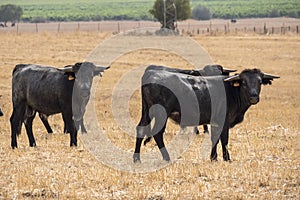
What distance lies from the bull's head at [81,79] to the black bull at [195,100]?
1.96 meters

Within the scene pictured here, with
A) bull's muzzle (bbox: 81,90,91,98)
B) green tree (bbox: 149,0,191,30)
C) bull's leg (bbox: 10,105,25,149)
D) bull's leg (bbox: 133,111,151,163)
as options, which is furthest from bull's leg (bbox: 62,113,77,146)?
green tree (bbox: 149,0,191,30)

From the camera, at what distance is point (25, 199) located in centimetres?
999

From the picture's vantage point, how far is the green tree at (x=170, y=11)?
253 feet

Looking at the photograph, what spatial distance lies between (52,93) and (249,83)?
4891mm

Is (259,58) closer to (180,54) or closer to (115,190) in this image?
(180,54)

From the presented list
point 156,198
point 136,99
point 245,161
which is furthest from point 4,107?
point 156,198

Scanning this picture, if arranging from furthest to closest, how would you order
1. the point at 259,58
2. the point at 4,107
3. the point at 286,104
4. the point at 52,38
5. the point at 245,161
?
the point at 52,38 → the point at 259,58 → the point at 286,104 → the point at 4,107 → the point at 245,161

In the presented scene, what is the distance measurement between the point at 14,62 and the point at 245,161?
26.5 meters

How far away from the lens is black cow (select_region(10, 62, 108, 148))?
599 inches

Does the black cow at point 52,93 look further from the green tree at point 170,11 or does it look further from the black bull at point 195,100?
the green tree at point 170,11

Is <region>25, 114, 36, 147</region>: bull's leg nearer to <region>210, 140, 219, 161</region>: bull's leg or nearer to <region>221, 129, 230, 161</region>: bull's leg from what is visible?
<region>210, 140, 219, 161</region>: bull's leg

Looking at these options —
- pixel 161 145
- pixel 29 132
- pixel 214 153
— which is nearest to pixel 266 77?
pixel 214 153

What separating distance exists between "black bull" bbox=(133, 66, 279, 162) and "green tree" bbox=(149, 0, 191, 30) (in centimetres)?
6109

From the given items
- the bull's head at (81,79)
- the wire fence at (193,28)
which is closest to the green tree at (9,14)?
the wire fence at (193,28)
